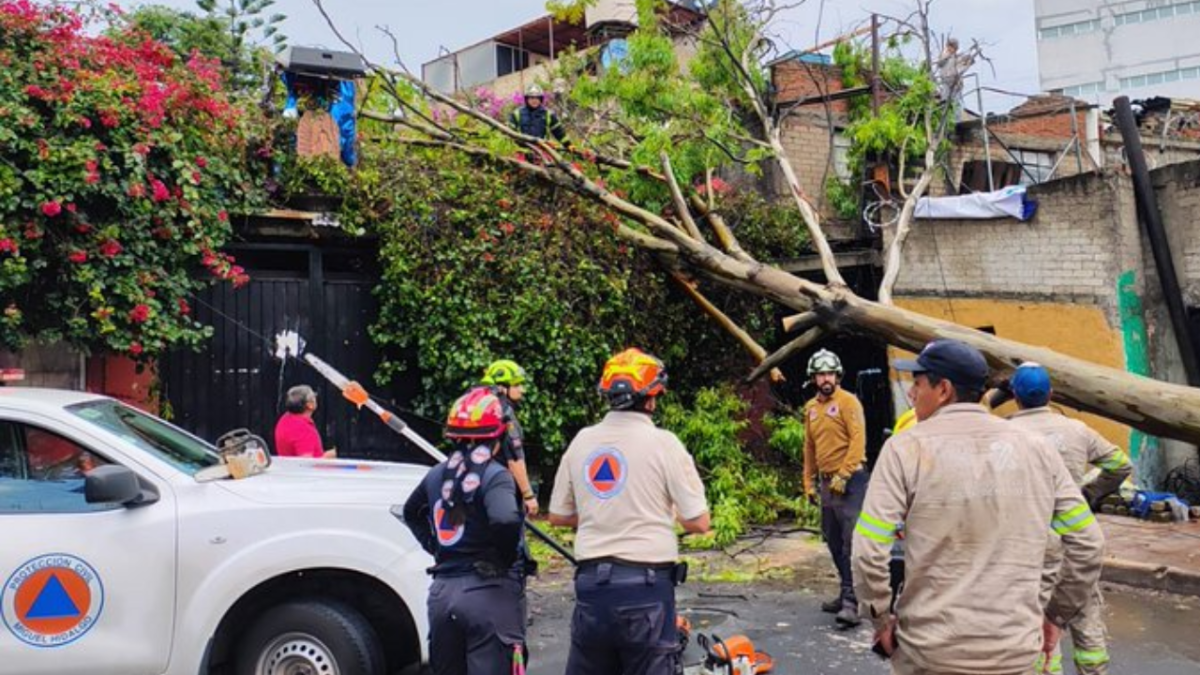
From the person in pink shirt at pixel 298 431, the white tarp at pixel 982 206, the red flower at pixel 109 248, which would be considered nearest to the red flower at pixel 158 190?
the red flower at pixel 109 248

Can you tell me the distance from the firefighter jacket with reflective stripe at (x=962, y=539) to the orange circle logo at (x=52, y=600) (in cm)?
327

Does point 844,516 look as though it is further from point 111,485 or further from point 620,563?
point 111,485

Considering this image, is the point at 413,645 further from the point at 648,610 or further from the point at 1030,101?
the point at 1030,101

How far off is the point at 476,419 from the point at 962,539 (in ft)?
5.87

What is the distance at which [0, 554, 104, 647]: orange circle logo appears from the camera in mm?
4043

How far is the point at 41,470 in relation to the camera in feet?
14.2

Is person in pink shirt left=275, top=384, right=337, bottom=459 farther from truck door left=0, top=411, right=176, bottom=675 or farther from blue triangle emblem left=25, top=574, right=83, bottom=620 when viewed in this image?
blue triangle emblem left=25, top=574, right=83, bottom=620

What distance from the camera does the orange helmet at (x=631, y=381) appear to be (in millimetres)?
3777

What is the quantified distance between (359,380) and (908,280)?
685 cm

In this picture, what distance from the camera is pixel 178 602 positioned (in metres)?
4.27

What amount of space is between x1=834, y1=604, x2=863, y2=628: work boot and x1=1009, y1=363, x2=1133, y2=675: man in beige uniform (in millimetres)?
1802

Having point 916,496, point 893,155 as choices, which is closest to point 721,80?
point 893,155

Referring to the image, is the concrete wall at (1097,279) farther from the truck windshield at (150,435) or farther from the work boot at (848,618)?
the truck windshield at (150,435)

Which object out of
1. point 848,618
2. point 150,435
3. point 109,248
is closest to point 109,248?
point 109,248
